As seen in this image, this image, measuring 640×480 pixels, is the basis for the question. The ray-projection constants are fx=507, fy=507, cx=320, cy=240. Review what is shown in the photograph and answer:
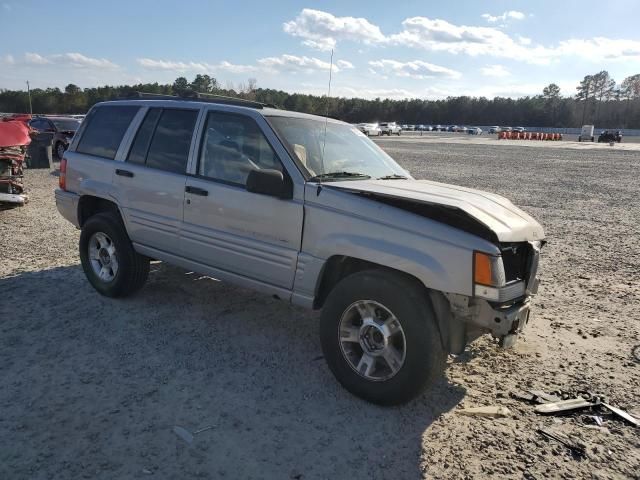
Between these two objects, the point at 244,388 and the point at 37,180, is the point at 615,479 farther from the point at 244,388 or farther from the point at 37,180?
the point at 37,180

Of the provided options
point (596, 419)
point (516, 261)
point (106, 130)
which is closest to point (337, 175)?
point (516, 261)

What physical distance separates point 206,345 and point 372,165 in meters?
2.16

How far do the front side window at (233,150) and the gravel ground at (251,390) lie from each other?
4.77 ft

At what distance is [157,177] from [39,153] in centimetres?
1507

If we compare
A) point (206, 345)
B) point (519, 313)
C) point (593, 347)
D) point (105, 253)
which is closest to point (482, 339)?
point (593, 347)

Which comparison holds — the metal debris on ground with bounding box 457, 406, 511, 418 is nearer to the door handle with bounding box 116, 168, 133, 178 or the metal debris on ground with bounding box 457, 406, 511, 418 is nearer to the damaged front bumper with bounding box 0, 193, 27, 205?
the door handle with bounding box 116, 168, 133, 178

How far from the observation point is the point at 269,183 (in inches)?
148

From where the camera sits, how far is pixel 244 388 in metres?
3.68

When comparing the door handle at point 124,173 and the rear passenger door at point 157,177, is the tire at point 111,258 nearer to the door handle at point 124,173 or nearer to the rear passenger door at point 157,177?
the rear passenger door at point 157,177

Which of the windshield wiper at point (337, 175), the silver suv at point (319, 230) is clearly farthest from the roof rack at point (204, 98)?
the windshield wiper at point (337, 175)

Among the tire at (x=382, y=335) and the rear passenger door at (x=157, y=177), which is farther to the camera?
the rear passenger door at (x=157, y=177)

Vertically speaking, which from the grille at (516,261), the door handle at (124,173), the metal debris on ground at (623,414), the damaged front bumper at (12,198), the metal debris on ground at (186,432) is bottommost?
the metal debris on ground at (186,432)

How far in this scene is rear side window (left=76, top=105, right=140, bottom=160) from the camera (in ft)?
17.3

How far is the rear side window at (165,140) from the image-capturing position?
4.68m
